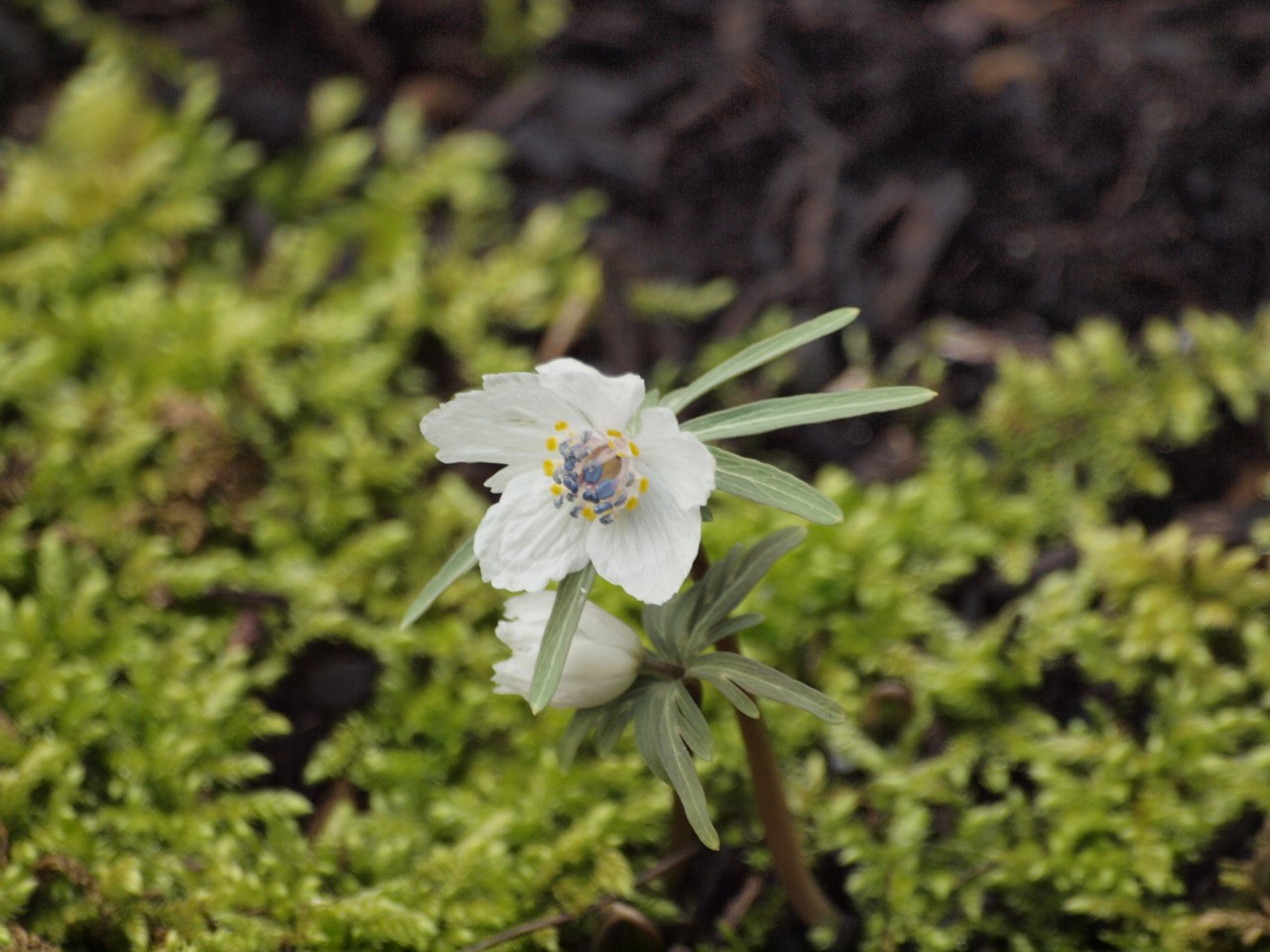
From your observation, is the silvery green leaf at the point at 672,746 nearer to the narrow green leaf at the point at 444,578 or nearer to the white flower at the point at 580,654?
the white flower at the point at 580,654

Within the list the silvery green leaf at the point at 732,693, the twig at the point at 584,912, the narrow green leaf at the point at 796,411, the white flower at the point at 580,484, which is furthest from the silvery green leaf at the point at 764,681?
the twig at the point at 584,912

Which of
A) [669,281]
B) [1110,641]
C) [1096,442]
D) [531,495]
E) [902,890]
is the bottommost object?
[902,890]

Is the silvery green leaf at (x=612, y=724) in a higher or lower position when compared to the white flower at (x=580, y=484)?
lower

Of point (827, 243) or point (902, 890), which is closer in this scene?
point (902, 890)

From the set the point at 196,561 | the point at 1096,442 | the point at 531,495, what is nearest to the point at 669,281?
the point at 1096,442

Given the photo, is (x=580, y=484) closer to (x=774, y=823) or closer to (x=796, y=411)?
(x=796, y=411)

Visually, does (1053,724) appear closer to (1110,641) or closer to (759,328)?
(1110,641)

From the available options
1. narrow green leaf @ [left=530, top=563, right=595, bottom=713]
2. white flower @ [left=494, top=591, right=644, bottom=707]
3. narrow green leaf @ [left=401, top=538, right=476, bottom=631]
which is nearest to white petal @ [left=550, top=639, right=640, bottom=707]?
white flower @ [left=494, top=591, right=644, bottom=707]
